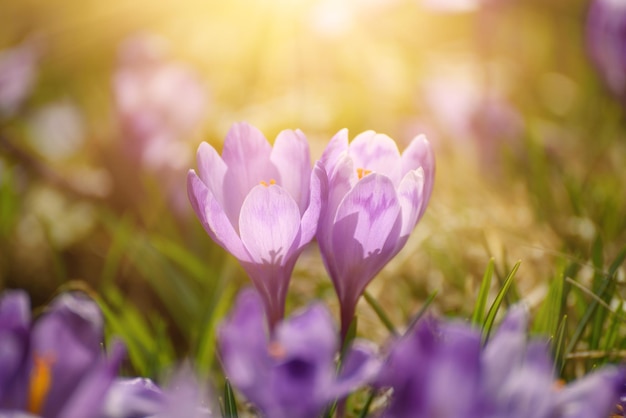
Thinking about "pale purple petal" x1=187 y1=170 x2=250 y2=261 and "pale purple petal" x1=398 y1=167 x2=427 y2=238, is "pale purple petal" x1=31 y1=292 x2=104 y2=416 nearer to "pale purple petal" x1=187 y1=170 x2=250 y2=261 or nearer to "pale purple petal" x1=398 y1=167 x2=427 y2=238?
"pale purple petal" x1=187 y1=170 x2=250 y2=261

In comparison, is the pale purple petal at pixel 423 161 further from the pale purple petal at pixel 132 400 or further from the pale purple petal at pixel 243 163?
the pale purple petal at pixel 132 400

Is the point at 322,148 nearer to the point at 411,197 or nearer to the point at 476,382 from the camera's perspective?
the point at 411,197

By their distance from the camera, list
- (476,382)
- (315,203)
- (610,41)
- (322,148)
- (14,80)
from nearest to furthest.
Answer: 1. (476,382)
2. (315,203)
3. (610,41)
4. (322,148)
5. (14,80)

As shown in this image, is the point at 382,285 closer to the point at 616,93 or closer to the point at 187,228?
the point at 187,228

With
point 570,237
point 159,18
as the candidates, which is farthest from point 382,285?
point 159,18

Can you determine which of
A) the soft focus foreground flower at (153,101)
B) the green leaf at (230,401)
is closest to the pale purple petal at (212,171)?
the green leaf at (230,401)

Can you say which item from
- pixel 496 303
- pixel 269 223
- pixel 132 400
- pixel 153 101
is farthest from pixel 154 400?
pixel 153 101
